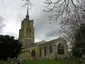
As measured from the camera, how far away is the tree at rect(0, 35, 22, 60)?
46.9 metres

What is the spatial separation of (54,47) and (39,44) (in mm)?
13791

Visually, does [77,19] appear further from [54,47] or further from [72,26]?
[54,47]

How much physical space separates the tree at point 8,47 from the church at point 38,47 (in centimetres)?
599

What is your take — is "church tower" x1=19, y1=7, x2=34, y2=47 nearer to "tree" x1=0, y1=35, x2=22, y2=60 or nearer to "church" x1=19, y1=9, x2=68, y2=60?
"church" x1=19, y1=9, x2=68, y2=60

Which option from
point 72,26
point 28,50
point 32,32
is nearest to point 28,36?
point 32,32

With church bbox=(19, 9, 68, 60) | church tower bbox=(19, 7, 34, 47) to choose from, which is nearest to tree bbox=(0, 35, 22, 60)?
church bbox=(19, 9, 68, 60)

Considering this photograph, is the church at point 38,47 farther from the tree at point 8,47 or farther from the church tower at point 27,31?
the tree at point 8,47

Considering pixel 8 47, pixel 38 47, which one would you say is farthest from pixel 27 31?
pixel 8 47

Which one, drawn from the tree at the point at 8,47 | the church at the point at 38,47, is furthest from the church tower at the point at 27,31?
the tree at the point at 8,47

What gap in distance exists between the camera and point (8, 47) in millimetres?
48531

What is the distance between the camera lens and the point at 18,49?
50.4 meters

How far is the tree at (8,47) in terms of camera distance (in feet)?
154

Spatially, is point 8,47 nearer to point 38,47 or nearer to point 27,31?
point 38,47

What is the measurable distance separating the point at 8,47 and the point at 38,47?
37.9 metres
